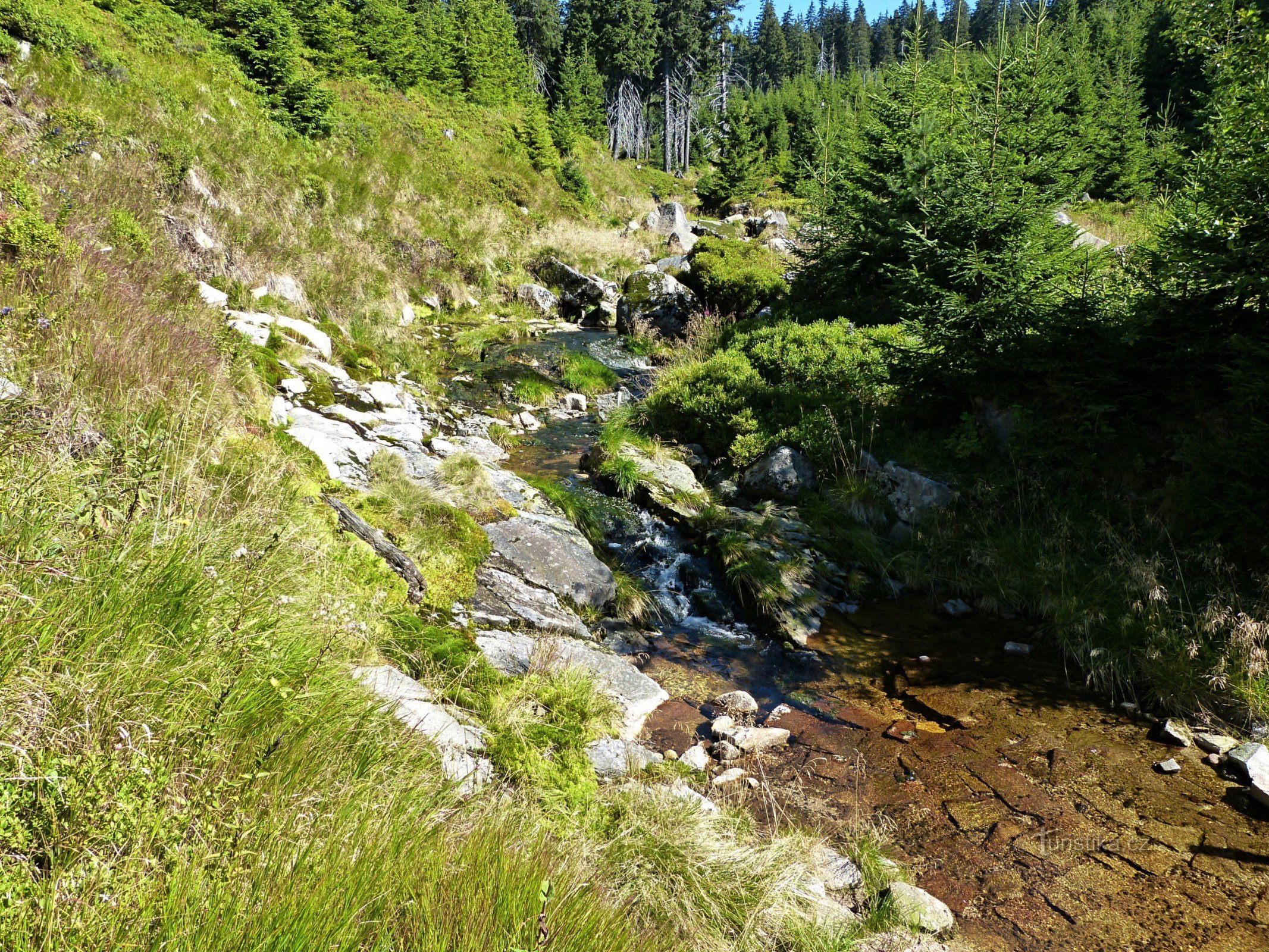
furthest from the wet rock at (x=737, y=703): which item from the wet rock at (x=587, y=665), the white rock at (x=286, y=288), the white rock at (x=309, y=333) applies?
the white rock at (x=286, y=288)

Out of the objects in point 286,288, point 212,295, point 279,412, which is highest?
point 286,288

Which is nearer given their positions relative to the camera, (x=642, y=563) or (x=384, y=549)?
(x=384, y=549)

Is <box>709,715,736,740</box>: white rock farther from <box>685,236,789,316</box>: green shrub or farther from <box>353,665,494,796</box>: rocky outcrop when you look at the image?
<box>685,236,789,316</box>: green shrub

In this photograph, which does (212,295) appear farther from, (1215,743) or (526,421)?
(1215,743)

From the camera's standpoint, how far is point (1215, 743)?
4918mm

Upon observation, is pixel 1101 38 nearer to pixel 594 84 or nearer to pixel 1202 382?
pixel 594 84

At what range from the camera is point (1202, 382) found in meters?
6.79

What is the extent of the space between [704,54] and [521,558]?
6531 cm

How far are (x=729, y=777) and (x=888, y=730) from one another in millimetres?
1522

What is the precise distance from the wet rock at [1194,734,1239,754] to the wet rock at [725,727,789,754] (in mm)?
2970

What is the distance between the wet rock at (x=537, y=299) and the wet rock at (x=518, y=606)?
1606 cm

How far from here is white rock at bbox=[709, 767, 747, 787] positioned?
4523mm

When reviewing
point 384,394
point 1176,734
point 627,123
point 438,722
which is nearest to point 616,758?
point 438,722

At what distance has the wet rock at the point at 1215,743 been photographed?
4.89 metres
